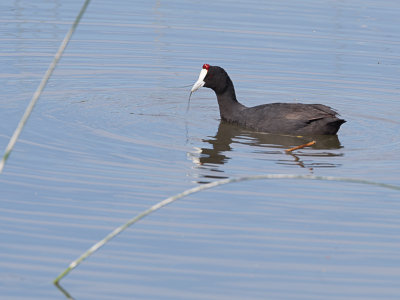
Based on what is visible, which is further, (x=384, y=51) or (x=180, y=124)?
(x=384, y=51)

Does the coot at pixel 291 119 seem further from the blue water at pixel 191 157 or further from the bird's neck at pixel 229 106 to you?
the blue water at pixel 191 157

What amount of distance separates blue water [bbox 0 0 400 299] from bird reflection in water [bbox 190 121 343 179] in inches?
1.0

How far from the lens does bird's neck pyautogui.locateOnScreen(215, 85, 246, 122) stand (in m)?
10.2

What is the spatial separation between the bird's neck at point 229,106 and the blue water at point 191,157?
14cm

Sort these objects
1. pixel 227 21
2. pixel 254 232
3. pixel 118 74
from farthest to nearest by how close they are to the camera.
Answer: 1. pixel 227 21
2. pixel 118 74
3. pixel 254 232

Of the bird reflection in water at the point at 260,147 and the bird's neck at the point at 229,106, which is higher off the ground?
the bird's neck at the point at 229,106

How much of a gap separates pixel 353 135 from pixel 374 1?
757 cm

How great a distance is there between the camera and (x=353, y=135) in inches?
381

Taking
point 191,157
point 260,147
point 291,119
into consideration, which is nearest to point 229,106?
point 291,119

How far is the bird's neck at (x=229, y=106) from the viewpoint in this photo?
10.2m

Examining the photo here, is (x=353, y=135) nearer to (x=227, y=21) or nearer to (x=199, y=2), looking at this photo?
(x=227, y=21)

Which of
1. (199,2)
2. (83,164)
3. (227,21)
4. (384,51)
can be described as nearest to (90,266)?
(83,164)

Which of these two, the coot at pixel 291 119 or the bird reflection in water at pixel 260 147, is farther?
the coot at pixel 291 119

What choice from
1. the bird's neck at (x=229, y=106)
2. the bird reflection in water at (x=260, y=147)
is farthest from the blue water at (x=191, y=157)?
the bird's neck at (x=229, y=106)
